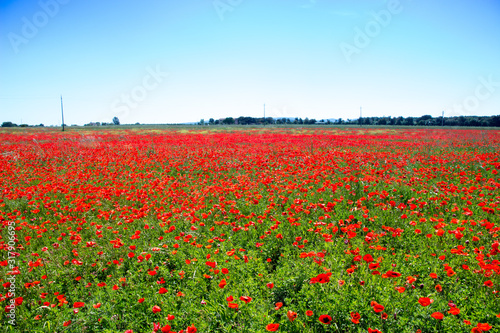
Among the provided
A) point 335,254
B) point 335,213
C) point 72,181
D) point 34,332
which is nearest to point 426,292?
point 335,254

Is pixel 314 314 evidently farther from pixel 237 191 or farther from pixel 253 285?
pixel 237 191

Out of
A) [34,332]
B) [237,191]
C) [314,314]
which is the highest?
[237,191]

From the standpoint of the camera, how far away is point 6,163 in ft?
35.1

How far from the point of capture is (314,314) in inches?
98.0

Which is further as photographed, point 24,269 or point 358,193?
point 358,193

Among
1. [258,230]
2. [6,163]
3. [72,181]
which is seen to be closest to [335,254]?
[258,230]

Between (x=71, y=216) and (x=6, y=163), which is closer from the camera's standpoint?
(x=71, y=216)

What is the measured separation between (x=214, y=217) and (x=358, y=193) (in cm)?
327

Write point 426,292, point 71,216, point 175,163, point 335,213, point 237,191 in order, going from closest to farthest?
point 426,292 → point 335,213 → point 71,216 → point 237,191 → point 175,163

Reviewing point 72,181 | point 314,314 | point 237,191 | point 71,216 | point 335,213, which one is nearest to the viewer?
point 314,314

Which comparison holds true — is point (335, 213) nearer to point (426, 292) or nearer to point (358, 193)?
point (358, 193)

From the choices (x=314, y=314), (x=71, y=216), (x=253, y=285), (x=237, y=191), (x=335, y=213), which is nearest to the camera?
(x=314, y=314)

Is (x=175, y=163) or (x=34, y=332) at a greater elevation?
(x=175, y=163)

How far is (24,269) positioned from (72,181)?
522 centimetres
